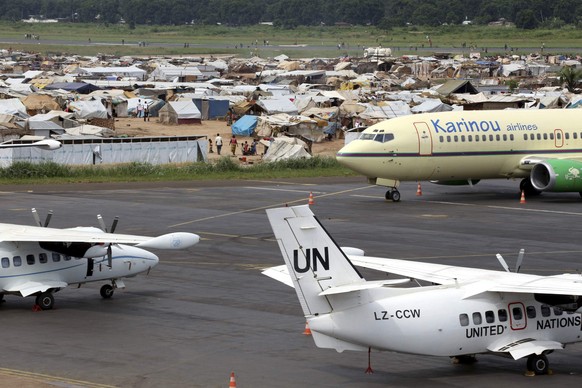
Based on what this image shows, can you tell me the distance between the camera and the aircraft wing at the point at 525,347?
3009 centimetres

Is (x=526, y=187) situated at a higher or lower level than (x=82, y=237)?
lower

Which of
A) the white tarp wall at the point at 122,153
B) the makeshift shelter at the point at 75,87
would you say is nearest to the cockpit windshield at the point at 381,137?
the white tarp wall at the point at 122,153

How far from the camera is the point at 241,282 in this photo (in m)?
44.0

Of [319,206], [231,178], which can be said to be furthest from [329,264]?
[231,178]

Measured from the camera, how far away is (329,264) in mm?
29000

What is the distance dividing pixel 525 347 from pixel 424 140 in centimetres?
3611

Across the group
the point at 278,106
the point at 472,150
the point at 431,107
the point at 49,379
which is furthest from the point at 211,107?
the point at 49,379

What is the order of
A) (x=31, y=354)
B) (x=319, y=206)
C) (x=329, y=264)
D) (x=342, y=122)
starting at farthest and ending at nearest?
(x=342, y=122) < (x=319, y=206) < (x=31, y=354) < (x=329, y=264)

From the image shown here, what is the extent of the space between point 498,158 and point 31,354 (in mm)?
39848

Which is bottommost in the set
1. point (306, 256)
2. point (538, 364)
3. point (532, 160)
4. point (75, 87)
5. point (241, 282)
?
point (75, 87)

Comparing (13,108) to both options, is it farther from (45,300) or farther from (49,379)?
(49,379)

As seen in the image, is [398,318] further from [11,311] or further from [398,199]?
[398,199]

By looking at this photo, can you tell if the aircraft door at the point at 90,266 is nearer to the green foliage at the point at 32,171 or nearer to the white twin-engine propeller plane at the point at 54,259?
the white twin-engine propeller plane at the point at 54,259

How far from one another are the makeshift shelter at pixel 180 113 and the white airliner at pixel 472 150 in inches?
2134
